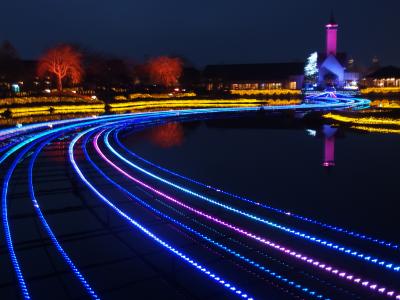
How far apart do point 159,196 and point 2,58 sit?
50.1 m

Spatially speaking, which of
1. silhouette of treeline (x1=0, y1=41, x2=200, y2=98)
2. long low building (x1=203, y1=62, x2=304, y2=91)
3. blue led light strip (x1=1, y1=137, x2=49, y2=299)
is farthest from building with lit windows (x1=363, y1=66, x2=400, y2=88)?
blue led light strip (x1=1, y1=137, x2=49, y2=299)

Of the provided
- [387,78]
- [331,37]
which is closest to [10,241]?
[387,78]

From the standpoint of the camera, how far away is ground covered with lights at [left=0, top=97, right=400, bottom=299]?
4.85 metres

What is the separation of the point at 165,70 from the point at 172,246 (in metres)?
55.4

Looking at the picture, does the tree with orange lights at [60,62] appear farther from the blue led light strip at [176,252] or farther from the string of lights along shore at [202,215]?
the blue led light strip at [176,252]

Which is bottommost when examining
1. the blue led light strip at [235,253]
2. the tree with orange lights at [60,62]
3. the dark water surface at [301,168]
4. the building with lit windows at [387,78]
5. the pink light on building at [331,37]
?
the blue led light strip at [235,253]

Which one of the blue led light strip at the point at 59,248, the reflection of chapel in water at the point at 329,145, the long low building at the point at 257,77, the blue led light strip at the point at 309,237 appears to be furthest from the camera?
the long low building at the point at 257,77

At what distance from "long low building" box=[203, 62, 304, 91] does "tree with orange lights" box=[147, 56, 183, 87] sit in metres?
9.41

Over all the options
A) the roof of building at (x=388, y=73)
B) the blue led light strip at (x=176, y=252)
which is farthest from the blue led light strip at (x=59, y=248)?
the roof of building at (x=388, y=73)

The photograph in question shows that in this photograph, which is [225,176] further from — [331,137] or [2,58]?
[2,58]

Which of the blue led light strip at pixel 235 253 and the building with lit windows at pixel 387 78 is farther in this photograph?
the building with lit windows at pixel 387 78

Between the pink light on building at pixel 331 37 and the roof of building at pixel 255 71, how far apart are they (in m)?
7.99

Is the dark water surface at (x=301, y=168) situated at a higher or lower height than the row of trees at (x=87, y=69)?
lower

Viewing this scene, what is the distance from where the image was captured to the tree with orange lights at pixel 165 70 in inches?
2349
